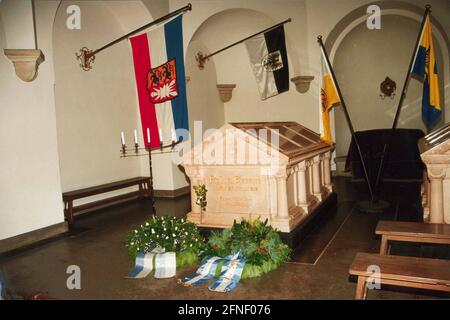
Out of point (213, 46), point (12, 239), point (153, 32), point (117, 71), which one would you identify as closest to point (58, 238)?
point (12, 239)

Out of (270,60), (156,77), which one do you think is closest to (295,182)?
(156,77)

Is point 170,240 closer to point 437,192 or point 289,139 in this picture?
point 289,139

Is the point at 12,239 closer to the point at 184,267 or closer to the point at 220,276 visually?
the point at 184,267

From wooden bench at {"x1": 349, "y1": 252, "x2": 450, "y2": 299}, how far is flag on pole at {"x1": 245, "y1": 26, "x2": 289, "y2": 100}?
5434 mm

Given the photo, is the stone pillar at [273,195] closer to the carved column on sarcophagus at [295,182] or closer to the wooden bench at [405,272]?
the carved column on sarcophagus at [295,182]

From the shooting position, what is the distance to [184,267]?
155 inches

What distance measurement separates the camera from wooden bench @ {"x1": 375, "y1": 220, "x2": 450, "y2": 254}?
3461 mm

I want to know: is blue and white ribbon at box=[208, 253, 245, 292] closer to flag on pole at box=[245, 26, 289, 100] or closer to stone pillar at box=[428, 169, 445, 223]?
stone pillar at box=[428, 169, 445, 223]

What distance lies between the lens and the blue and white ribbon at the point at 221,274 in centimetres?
338

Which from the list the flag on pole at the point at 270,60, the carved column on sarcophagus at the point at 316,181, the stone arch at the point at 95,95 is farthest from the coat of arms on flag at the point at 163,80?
the flag on pole at the point at 270,60

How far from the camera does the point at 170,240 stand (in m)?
4.07

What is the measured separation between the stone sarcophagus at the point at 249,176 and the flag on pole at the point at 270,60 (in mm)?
2904

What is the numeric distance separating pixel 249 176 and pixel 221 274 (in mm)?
1408

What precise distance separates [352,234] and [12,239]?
171 inches
